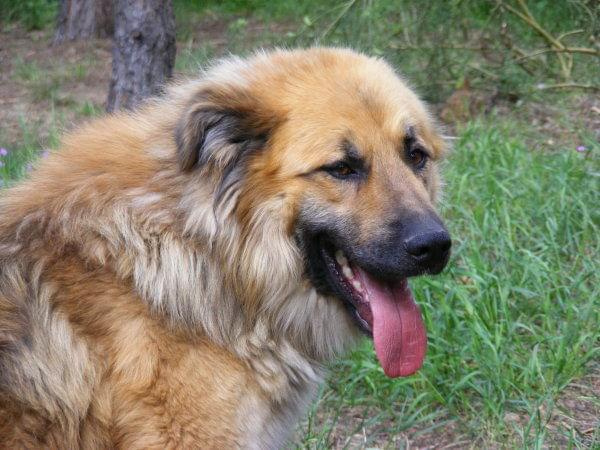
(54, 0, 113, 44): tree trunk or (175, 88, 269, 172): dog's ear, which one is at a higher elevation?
(175, 88, 269, 172): dog's ear

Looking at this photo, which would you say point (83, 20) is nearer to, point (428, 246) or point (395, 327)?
point (395, 327)

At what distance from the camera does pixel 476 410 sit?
3902mm

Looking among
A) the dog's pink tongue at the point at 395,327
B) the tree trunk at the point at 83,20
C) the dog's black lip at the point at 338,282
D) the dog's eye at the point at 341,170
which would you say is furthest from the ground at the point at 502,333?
the tree trunk at the point at 83,20

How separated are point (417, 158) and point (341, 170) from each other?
40 centimetres

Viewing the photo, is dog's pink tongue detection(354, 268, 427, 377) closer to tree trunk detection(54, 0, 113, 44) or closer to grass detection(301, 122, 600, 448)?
grass detection(301, 122, 600, 448)

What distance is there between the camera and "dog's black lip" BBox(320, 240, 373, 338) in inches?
120

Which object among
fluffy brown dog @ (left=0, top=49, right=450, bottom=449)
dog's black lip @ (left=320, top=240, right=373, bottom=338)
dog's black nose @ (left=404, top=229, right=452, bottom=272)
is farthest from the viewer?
dog's black lip @ (left=320, top=240, right=373, bottom=338)

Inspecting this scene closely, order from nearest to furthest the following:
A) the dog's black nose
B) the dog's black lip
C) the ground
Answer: the dog's black nose, the dog's black lip, the ground

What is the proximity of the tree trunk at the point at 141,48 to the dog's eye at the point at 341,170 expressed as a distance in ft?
10.0

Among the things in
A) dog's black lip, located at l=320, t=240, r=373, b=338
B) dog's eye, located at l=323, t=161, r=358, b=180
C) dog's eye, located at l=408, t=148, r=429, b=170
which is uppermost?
dog's eye, located at l=323, t=161, r=358, b=180

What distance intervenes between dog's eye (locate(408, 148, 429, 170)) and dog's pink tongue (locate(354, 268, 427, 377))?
1.45 feet

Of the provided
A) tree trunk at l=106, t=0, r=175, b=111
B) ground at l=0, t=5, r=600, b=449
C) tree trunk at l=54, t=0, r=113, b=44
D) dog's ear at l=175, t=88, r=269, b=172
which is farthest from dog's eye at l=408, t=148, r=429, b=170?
tree trunk at l=54, t=0, r=113, b=44

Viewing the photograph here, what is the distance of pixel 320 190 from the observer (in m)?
2.94

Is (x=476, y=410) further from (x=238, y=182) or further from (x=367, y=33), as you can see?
(x=367, y=33)
